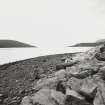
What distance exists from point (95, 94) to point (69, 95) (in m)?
0.80

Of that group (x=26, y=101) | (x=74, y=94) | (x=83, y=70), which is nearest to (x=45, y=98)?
(x=26, y=101)

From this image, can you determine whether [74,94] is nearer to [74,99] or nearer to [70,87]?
[74,99]

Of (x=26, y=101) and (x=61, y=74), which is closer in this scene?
(x=26, y=101)

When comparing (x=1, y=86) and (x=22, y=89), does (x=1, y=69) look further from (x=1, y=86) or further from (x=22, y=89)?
(x=22, y=89)

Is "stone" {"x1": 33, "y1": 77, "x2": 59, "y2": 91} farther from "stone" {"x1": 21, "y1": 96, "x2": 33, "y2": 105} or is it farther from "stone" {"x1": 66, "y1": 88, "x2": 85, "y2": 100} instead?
"stone" {"x1": 66, "y1": 88, "x2": 85, "y2": 100}

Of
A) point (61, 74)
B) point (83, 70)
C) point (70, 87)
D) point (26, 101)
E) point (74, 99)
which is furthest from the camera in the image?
point (61, 74)

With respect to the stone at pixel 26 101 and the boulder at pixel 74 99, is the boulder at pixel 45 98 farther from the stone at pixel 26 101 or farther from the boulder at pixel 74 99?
the boulder at pixel 74 99

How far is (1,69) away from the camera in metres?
8.88

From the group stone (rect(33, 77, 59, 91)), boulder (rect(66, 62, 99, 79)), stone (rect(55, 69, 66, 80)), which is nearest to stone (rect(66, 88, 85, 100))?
stone (rect(33, 77, 59, 91))

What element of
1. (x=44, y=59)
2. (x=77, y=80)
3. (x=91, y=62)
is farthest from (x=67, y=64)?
(x=44, y=59)

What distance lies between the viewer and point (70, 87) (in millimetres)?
6383

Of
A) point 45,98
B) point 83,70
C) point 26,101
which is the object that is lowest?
point 26,101

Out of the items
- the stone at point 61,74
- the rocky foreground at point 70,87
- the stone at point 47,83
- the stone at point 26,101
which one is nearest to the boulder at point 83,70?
the rocky foreground at point 70,87

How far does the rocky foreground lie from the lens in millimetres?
5791
